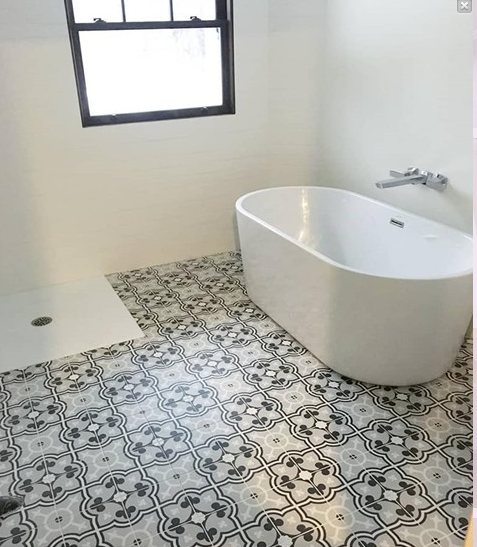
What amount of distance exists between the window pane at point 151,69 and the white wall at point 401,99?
2.75 feet

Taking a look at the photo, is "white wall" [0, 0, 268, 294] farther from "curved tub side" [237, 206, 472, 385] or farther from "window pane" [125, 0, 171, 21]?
"curved tub side" [237, 206, 472, 385]

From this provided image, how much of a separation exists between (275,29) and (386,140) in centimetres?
116

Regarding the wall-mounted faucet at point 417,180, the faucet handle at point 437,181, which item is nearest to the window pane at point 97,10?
the wall-mounted faucet at point 417,180

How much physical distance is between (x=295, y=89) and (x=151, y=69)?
1.02 meters

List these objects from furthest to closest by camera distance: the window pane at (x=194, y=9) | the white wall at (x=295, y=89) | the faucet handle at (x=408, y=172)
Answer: the white wall at (x=295, y=89) → the window pane at (x=194, y=9) → the faucet handle at (x=408, y=172)

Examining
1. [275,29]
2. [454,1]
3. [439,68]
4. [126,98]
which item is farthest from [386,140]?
[126,98]

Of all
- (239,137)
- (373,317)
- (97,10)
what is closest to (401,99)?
(239,137)

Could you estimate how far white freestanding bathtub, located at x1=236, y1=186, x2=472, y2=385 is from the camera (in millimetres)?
2334

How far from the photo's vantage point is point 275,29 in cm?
368

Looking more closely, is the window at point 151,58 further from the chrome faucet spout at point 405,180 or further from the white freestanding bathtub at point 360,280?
the chrome faucet spout at point 405,180

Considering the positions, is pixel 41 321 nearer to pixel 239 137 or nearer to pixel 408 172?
pixel 239 137

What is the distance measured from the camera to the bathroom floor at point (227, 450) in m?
1.87

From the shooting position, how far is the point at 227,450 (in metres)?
2.20

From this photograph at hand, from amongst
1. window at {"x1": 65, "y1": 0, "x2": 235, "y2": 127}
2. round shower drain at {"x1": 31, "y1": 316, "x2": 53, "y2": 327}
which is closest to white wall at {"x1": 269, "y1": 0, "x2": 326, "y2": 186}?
window at {"x1": 65, "y1": 0, "x2": 235, "y2": 127}
